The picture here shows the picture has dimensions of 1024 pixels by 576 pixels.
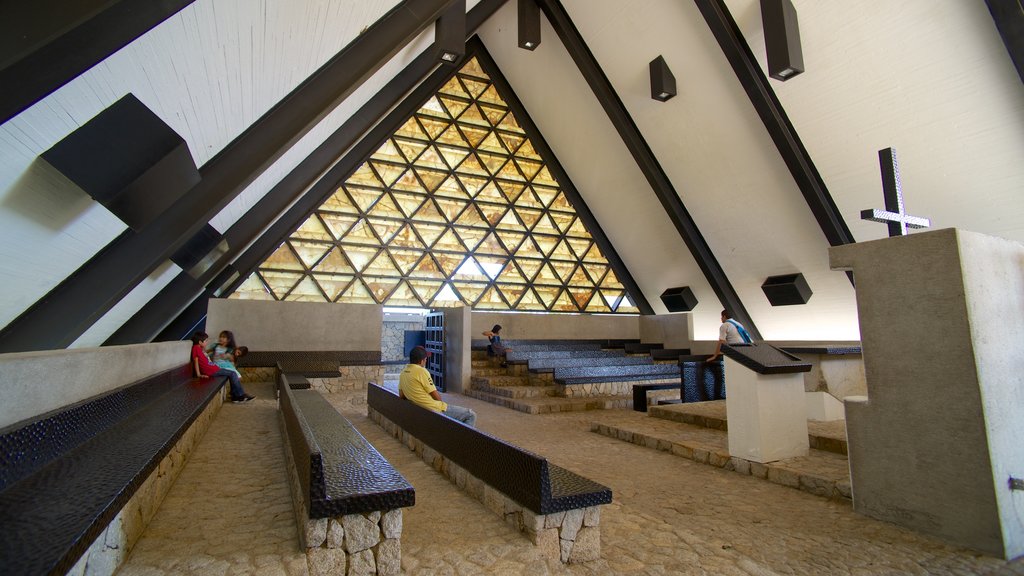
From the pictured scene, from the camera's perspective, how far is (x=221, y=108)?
3.08 metres

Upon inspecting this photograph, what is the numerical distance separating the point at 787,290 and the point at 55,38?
9.64 meters

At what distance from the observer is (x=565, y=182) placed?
12266mm

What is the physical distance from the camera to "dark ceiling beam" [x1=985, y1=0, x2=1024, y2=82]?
4.75m

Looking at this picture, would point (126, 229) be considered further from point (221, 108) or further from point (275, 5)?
point (275, 5)

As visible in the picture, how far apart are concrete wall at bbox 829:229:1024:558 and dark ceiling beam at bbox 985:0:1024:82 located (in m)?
4.04

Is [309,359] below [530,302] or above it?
below

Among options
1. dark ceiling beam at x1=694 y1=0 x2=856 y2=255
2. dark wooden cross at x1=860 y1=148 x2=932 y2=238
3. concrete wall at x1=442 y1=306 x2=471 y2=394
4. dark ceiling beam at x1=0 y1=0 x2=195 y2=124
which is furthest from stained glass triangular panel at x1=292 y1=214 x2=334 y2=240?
dark wooden cross at x1=860 y1=148 x2=932 y2=238

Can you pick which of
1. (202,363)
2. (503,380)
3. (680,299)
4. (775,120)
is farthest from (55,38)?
(680,299)

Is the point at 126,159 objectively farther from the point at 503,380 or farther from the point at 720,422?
the point at 503,380

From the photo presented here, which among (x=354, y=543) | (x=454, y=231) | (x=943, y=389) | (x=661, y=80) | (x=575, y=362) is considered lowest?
(x=354, y=543)

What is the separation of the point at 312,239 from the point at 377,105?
4041 mm

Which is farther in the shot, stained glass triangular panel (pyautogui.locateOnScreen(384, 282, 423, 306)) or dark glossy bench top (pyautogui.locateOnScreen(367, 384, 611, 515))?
stained glass triangular panel (pyautogui.locateOnScreen(384, 282, 423, 306))

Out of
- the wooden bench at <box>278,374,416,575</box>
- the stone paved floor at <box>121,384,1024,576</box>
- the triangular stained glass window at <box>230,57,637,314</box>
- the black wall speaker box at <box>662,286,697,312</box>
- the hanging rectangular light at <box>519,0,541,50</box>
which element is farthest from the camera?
the black wall speaker box at <box>662,286,697,312</box>

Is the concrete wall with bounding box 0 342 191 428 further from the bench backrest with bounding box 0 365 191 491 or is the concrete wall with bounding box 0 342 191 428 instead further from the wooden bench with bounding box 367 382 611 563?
the wooden bench with bounding box 367 382 611 563
